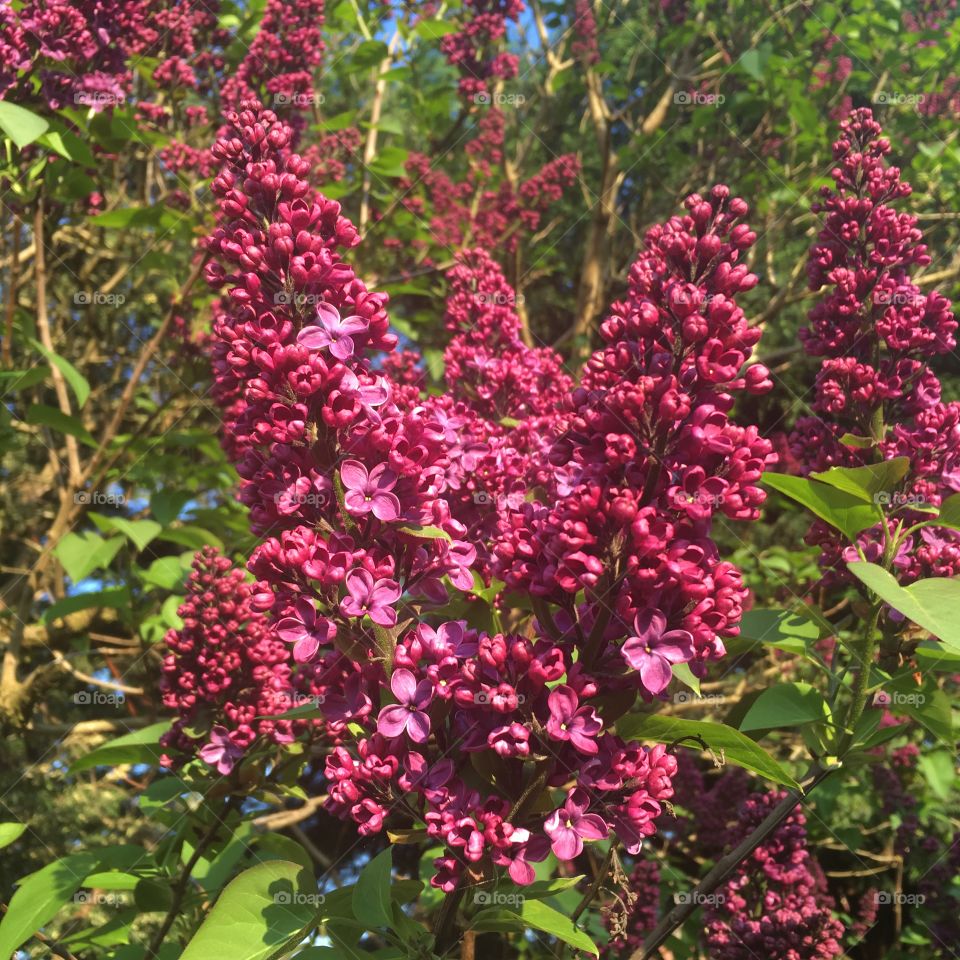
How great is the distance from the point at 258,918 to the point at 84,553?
2313mm

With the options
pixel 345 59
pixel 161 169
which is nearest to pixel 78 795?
pixel 161 169

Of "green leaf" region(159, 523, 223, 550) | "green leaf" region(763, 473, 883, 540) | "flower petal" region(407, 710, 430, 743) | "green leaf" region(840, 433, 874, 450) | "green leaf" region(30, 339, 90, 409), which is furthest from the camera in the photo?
"green leaf" region(159, 523, 223, 550)

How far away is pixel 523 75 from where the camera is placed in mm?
A: 7906

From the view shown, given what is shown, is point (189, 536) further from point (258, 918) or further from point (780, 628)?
→ point (780, 628)

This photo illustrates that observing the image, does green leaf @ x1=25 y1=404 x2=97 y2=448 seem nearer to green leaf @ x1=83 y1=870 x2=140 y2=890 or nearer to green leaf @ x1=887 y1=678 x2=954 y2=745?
green leaf @ x1=83 y1=870 x2=140 y2=890

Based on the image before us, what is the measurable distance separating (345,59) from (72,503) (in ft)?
10.6

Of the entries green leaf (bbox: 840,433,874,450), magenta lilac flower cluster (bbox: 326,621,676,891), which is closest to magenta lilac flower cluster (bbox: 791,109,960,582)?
green leaf (bbox: 840,433,874,450)

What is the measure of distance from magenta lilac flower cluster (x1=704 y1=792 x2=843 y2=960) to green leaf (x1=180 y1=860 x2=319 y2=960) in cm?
151

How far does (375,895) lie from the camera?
62.1 inches

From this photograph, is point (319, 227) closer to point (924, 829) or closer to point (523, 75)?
point (924, 829)

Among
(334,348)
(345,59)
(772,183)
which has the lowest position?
(334,348)

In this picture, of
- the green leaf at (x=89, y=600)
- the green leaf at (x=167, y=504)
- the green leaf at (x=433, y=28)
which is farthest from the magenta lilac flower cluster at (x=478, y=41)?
the green leaf at (x=89, y=600)

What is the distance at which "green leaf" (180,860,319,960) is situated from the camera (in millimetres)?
1517

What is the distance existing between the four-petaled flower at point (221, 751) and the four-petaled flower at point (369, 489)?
1.07m
